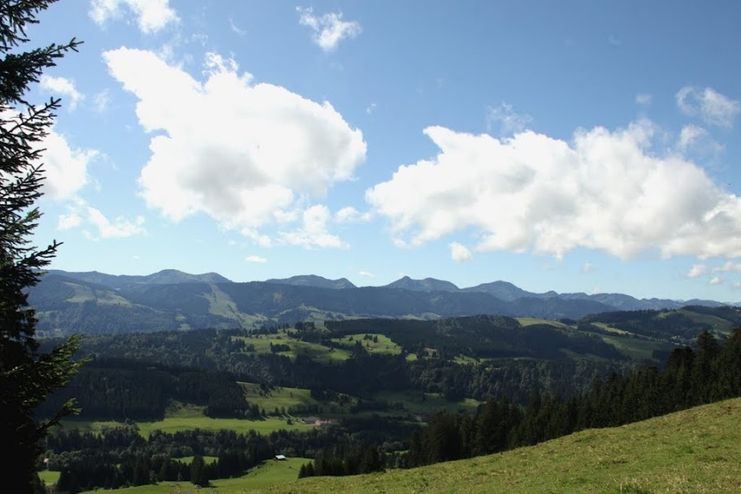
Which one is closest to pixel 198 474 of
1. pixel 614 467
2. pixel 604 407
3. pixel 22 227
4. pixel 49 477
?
pixel 49 477

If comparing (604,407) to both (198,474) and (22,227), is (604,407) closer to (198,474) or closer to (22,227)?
(22,227)

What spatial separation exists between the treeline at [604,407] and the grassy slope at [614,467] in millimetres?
55599

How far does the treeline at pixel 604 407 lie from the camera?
3735 inches

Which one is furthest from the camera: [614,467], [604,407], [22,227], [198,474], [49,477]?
[49,477]

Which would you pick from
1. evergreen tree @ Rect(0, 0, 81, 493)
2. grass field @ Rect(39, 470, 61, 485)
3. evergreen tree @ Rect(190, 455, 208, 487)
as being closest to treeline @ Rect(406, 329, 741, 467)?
evergreen tree @ Rect(190, 455, 208, 487)

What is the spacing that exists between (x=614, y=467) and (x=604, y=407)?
8848cm

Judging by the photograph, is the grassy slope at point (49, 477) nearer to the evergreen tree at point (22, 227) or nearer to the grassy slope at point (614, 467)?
the grassy slope at point (614, 467)

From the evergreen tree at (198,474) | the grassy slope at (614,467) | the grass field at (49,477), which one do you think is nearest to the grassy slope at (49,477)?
the grass field at (49,477)

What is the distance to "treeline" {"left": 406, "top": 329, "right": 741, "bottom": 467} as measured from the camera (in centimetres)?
9488

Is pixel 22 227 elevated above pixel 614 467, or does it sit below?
above

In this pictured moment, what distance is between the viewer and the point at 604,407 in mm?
107812

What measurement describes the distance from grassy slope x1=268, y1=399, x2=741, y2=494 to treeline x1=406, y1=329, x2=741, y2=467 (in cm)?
5560

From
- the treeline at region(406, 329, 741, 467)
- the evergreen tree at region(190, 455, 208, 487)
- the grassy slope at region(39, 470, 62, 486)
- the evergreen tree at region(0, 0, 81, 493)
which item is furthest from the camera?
the grassy slope at region(39, 470, 62, 486)

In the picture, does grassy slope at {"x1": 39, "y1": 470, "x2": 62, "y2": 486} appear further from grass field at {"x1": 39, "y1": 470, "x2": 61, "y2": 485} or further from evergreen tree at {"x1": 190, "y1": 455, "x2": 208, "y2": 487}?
evergreen tree at {"x1": 190, "y1": 455, "x2": 208, "y2": 487}
